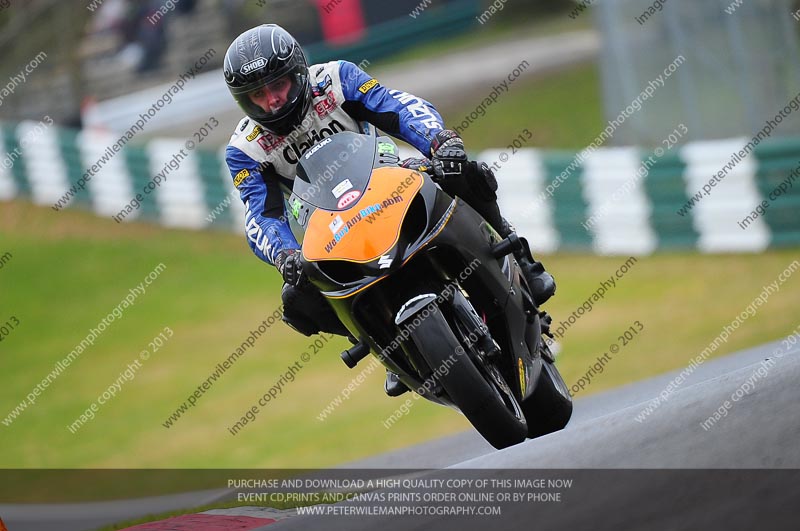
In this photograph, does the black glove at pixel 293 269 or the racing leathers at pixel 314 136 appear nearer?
the black glove at pixel 293 269

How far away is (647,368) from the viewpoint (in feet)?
35.8

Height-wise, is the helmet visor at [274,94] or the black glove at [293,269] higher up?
the helmet visor at [274,94]

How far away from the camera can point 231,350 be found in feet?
47.1

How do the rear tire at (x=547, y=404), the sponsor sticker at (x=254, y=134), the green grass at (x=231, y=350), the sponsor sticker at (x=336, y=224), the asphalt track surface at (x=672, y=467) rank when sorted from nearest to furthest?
the asphalt track surface at (x=672, y=467)
the sponsor sticker at (x=336, y=224)
the rear tire at (x=547, y=404)
the sponsor sticker at (x=254, y=134)
the green grass at (x=231, y=350)

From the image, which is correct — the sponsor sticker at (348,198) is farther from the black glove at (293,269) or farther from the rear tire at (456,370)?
the rear tire at (456,370)

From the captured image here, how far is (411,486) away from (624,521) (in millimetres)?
948

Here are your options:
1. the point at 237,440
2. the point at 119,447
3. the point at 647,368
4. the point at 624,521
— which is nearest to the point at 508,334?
the point at 624,521

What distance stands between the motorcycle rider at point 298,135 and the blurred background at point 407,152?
4.39 m

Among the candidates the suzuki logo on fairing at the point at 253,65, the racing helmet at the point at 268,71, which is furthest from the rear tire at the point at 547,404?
the suzuki logo on fairing at the point at 253,65

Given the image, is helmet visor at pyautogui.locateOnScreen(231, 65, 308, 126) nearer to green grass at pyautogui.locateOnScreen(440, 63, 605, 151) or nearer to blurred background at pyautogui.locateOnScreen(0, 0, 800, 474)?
blurred background at pyautogui.locateOnScreen(0, 0, 800, 474)

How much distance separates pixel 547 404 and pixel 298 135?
86.0 inches

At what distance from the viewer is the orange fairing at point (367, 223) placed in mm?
5250

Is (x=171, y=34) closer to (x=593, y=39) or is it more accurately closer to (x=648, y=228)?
(x=593, y=39)

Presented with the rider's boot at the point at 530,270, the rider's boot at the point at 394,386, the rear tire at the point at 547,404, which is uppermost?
the rider's boot at the point at 530,270
